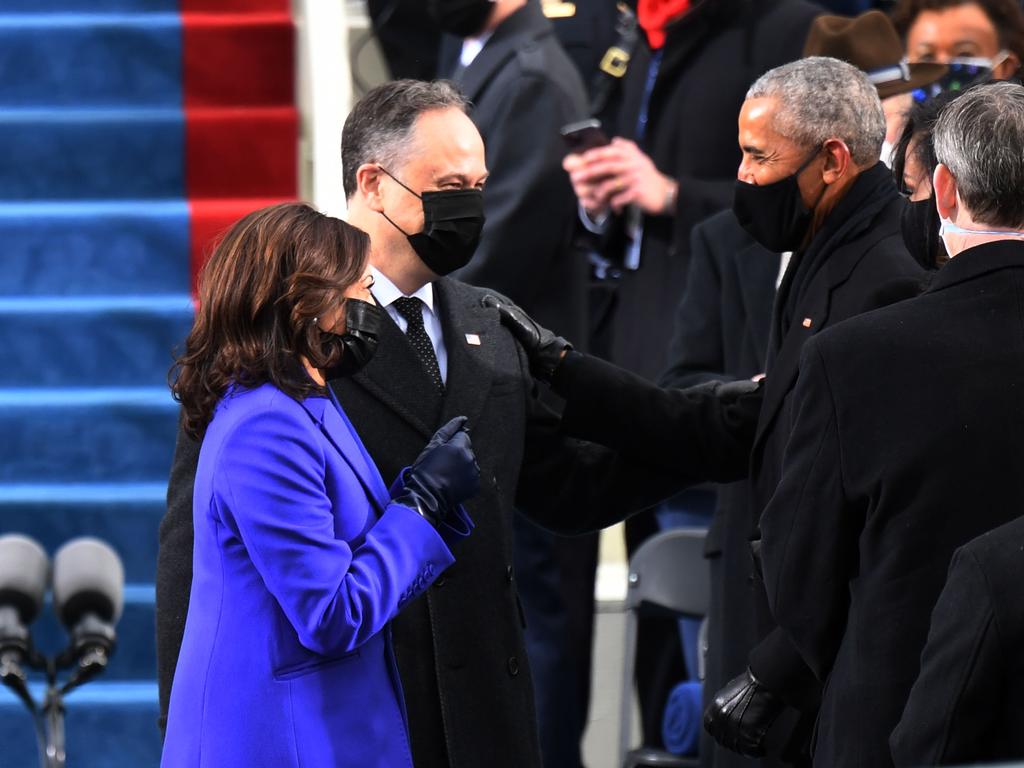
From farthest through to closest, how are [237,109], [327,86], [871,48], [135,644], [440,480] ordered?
1. [237,109]
2. [327,86]
3. [135,644]
4. [871,48]
5. [440,480]

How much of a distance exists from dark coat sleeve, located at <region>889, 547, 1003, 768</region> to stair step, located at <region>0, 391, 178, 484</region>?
12.0 feet

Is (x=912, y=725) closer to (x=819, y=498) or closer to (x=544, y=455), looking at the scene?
(x=819, y=498)

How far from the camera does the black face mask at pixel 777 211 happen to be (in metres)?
3.84

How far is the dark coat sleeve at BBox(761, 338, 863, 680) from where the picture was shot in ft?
9.85

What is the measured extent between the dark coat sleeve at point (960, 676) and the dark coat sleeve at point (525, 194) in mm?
2800

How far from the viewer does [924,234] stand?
135 inches

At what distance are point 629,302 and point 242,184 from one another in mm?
1694

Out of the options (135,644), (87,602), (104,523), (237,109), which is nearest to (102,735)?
(135,644)

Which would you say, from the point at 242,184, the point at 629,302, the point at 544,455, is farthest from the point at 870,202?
the point at 242,184

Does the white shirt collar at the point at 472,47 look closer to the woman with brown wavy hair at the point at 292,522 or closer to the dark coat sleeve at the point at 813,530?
the woman with brown wavy hair at the point at 292,522

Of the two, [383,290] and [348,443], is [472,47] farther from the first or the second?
[348,443]

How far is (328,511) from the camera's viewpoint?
298 cm

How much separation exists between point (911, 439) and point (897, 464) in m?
0.04

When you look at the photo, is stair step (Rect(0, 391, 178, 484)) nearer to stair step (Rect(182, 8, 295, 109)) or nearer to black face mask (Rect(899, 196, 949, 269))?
stair step (Rect(182, 8, 295, 109))
